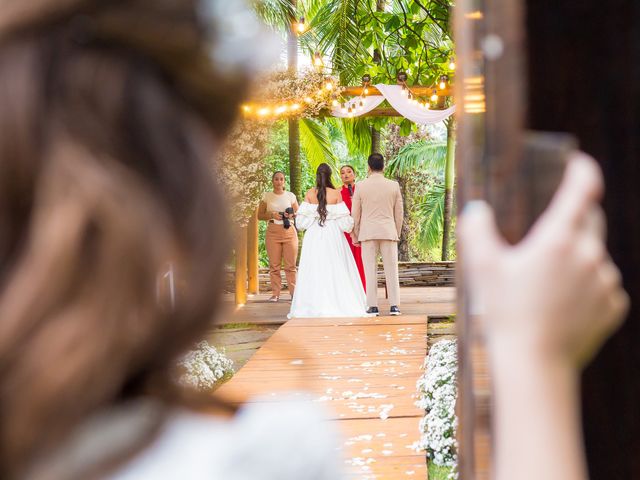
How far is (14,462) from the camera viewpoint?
0.48 meters

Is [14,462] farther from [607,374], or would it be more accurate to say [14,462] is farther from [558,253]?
[607,374]

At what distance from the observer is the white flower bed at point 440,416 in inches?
147

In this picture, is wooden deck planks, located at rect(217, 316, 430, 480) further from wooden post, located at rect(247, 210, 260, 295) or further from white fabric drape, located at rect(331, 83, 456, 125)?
wooden post, located at rect(247, 210, 260, 295)

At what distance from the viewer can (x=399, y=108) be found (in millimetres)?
10617

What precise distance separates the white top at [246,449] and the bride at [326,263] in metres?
8.81

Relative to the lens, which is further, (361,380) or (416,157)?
(416,157)

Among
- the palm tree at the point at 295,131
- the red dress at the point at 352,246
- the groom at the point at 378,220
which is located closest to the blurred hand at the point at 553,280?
the groom at the point at 378,220

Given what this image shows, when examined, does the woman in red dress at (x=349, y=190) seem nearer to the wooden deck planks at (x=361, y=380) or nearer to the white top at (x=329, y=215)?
the white top at (x=329, y=215)

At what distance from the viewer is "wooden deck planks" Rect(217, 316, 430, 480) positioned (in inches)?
145

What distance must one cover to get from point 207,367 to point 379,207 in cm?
350

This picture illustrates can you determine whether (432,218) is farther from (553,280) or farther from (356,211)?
(553,280)

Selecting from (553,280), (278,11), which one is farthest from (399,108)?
(553,280)

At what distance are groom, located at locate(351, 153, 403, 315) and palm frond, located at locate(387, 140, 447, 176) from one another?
11.2 metres

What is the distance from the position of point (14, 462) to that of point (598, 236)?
0.41m
